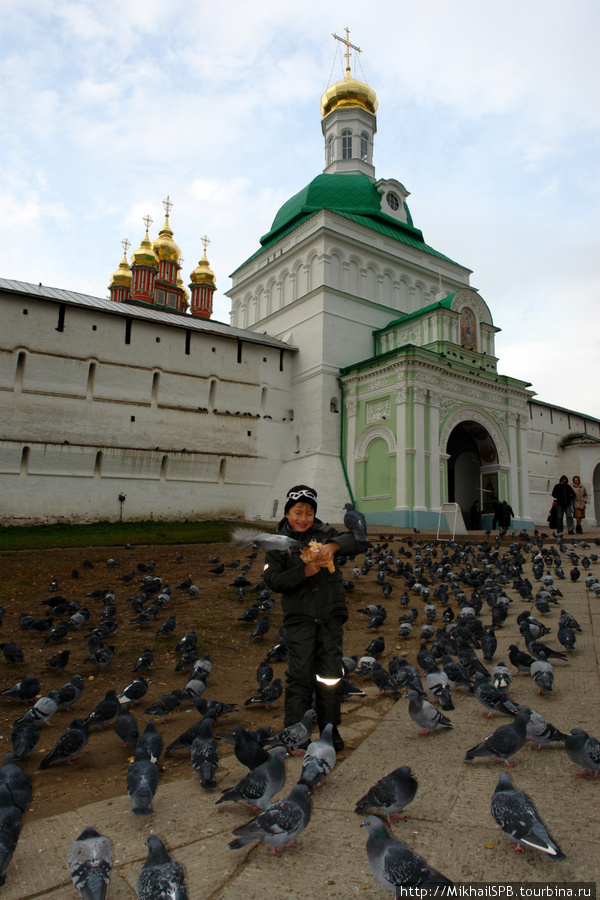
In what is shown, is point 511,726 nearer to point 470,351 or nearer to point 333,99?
point 470,351

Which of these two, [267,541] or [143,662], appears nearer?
[267,541]

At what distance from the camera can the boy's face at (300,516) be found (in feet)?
11.8

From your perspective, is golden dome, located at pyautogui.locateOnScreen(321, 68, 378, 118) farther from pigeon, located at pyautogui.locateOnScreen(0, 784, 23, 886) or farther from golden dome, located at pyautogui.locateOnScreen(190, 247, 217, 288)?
pigeon, located at pyautogui.locateOnScreen(0, 784, 23, 886)

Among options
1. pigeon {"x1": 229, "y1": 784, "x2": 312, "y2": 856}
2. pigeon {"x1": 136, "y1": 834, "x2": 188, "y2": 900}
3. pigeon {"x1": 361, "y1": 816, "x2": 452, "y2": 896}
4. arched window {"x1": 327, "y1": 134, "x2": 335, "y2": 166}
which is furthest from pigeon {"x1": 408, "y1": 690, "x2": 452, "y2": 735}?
arched window {"x1": 327, "y1": 134, "x2": 335, "y2": 166}

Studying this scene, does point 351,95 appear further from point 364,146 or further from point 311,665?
point 311,665

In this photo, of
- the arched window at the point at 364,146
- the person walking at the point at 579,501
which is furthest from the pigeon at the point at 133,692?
the arched window at the point at 364,146

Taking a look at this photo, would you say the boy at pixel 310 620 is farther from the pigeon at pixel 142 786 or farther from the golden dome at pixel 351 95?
the golden dome at pixel 351 95

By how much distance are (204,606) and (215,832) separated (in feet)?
19.2

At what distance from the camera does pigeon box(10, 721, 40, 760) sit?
12.5 ft

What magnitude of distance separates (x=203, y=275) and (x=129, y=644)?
35.3m

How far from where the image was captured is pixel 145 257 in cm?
3656

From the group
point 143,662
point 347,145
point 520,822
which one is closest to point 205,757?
point 520,822

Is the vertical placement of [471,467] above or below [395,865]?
above

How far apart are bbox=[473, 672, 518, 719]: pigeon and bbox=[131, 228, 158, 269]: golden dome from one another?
36.9 meters
